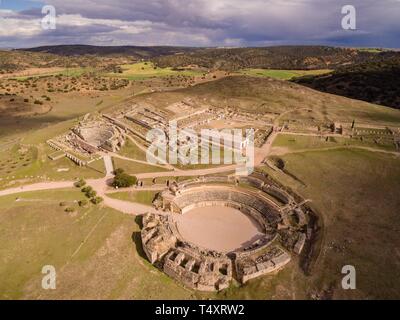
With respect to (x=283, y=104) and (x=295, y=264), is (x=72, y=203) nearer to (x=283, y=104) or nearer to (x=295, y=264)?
(x=295, y=264)

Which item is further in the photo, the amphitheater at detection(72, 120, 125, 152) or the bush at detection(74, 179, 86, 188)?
the amphitheater at detection(72, 120, 125, 152)

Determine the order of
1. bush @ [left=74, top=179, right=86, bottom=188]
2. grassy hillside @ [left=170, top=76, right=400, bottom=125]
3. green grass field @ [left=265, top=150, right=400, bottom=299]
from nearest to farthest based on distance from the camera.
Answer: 1. green grass field @ [left=265, top=150, right=400, bottom=299]
2. bush @ [left=74, top=179, right=86, bottom=188]
3. grassy hillside @ [left=170, top=76, right=400, bottom=125]

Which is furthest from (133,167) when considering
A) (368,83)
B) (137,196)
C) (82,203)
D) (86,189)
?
(368,83)

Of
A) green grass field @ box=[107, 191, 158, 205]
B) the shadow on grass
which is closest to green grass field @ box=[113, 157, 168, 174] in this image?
green grass field @ box=[107, 191, 158, 205]

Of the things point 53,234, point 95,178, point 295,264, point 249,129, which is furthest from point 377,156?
point 53,234

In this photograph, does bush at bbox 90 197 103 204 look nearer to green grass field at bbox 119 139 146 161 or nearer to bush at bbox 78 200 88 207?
bush at bbox 78 200 88 207

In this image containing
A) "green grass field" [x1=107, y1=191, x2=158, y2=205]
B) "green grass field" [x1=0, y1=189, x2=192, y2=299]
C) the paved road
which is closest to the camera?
"green grass field" [x1=0, y1=189, x2=192, y2=299]

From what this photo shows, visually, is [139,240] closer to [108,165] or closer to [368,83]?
[108,165]

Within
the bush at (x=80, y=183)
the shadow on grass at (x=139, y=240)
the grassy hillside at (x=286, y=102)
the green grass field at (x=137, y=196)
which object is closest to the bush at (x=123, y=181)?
the green grass field at (x=137, y=196)
